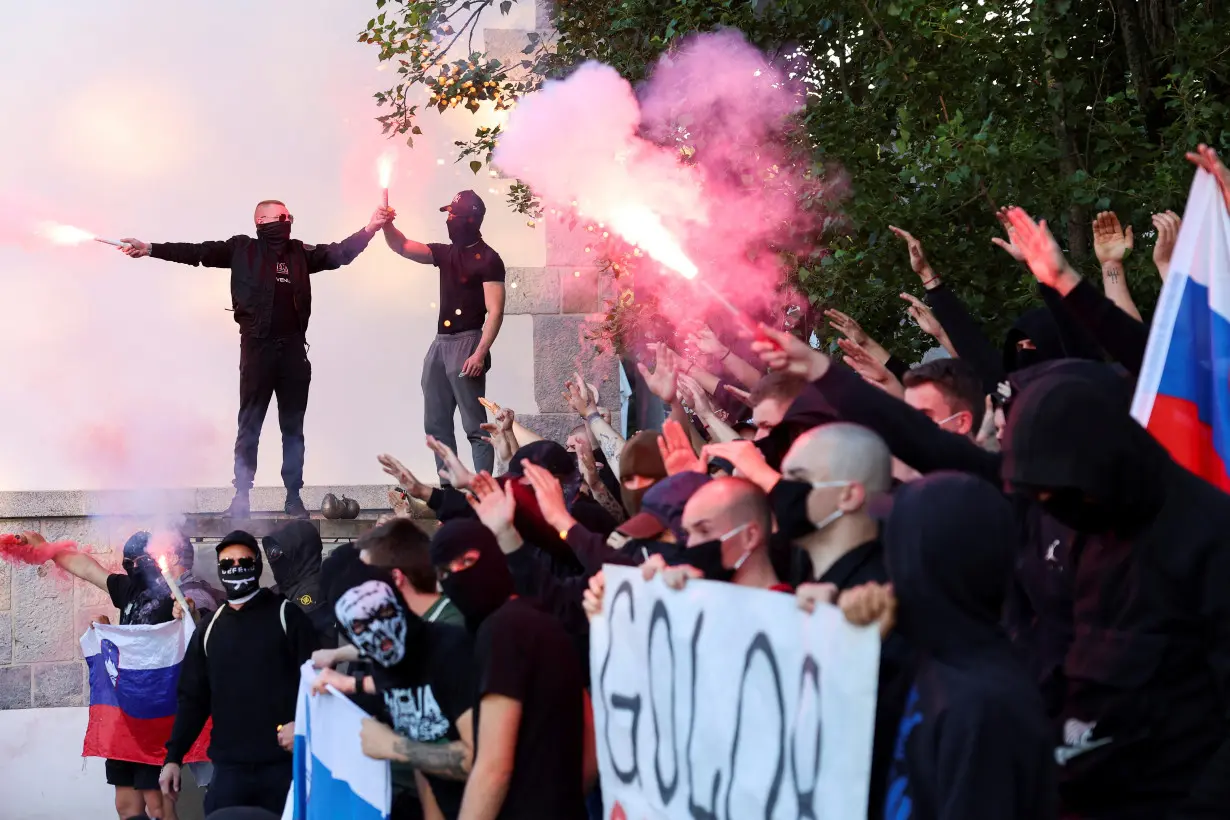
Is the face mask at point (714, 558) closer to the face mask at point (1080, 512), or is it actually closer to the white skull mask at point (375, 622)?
the face mask at point (1080, 512)

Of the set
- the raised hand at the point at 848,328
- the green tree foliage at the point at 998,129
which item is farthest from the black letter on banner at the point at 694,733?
the green tree foliage at the point at 998,129

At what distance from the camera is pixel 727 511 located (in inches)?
149

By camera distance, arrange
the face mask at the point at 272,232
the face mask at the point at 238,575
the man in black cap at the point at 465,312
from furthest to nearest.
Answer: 1. the man in black cap at the point at 465,312
2. the face mask at the point at 272,232
3. the face mask at the point at 238,575

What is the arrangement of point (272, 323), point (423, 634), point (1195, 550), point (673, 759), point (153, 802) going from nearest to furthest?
point (1195, 550), point (673, 759), point (423, 634), point (153, 802), point (272, 323)

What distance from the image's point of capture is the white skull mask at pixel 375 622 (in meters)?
4.39

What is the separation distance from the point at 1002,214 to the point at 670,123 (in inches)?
170

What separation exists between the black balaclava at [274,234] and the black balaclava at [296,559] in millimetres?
2436

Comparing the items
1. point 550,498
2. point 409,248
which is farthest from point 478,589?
point 409,248

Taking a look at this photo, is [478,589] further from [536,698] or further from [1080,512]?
[1080,512]

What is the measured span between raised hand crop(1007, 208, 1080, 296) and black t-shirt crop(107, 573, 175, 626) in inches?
224

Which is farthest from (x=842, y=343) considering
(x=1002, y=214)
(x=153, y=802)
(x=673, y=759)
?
(x=153, y=802)

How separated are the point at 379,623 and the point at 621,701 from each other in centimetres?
83

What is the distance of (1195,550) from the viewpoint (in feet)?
10.1

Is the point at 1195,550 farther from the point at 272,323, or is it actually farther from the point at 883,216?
the point at 272,323
